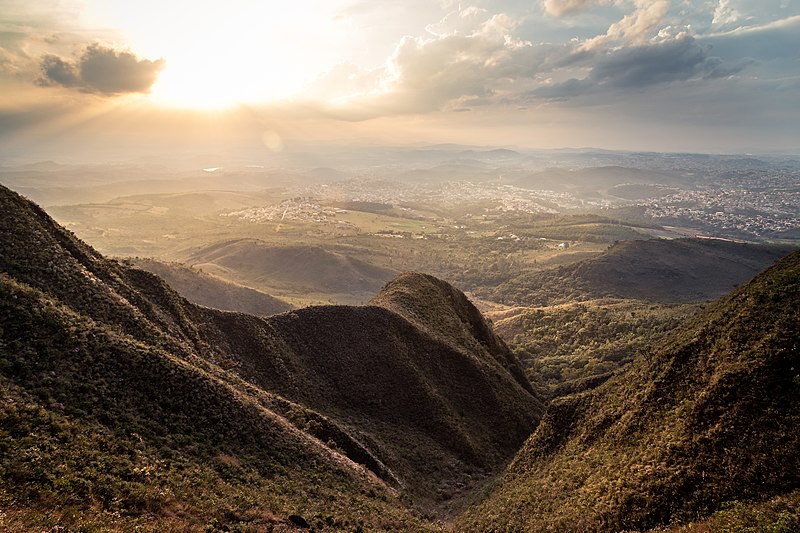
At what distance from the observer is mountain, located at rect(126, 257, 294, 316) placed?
489 feet

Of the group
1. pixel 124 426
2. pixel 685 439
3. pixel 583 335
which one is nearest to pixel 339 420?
pixel 124 426

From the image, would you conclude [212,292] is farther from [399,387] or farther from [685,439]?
[685,439]

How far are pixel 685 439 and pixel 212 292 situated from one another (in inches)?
6116

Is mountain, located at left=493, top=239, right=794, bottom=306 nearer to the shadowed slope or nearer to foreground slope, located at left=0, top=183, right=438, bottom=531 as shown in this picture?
the shadowed slope

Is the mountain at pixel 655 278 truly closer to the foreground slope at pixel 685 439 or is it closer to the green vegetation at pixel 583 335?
the green vegetation at pixel 583 335

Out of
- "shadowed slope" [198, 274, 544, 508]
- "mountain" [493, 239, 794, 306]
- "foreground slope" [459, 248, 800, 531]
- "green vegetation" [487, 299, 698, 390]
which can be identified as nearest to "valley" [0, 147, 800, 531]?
"foreground slope" [459, 248, 800, 531]

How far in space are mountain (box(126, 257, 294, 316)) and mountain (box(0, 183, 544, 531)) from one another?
3711 inches

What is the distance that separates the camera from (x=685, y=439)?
26797 mm

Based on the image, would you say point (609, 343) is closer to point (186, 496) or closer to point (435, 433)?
point (435, 433)

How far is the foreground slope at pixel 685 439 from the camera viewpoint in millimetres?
23172

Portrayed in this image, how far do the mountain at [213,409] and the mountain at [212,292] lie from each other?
94.3 m

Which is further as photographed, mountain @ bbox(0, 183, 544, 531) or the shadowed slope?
the shadowed slope

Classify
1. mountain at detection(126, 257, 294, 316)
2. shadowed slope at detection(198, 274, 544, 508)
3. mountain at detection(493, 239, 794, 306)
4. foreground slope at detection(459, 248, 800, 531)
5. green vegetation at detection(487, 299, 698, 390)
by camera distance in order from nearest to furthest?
foreground slope at detection(459, 248, 800, 531), shadowed slope at detection(198, 274, 544, 508), green vegetation at detection(487, 299, 698, 390), mountain at detection(126, 257, 294, 316), mountain at detection(493, 239, 794, 306)

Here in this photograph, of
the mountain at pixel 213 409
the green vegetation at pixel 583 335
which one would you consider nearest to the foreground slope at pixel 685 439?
the mountain at pixel 213 409
